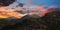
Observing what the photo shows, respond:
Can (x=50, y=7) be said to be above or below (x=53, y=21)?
above

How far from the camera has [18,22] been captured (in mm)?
1553

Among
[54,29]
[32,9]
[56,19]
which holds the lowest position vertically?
[54,29]

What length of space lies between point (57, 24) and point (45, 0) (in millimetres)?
282

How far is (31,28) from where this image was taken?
5.03 ft

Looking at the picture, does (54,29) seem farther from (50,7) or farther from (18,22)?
(18,22)

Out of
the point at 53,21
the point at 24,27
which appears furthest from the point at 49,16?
the point at 24,27

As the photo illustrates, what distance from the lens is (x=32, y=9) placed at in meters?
1.58

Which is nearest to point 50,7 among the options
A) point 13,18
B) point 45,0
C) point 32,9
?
point 45,0

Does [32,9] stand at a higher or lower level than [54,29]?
higher

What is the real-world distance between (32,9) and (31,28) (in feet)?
0.67

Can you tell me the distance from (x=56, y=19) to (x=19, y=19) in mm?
389

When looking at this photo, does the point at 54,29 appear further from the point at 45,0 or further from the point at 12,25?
the point at 12,25

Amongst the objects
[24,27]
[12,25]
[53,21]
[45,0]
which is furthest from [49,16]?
[12,25]

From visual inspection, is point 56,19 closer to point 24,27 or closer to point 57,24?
point 57,24
